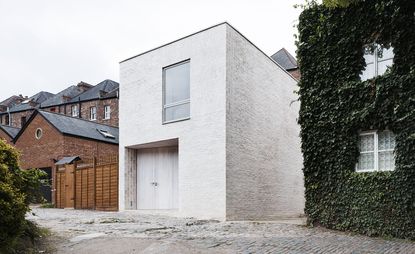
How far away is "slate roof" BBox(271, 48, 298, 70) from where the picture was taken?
31.2m

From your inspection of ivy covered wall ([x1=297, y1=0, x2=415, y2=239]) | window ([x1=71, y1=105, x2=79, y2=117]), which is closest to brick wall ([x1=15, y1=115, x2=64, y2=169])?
window ([x1=71, y1=105, x2=79, y2=117])

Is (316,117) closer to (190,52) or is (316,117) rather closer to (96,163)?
(190,52)

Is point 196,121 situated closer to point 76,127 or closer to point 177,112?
point 177,112

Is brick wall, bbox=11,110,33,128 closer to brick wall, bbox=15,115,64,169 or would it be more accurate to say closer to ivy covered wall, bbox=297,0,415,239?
brick wall, bbox=15,115,64,169

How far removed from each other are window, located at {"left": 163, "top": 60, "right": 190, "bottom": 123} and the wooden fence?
3888mm

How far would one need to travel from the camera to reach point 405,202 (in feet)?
34.9

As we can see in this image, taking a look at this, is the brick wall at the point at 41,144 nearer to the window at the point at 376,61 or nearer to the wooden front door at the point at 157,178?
the wooden front door at the point at 157,178

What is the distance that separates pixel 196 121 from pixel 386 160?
20.6ft

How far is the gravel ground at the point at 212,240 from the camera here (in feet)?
27.5

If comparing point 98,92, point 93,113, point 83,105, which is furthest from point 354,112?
point 83,105

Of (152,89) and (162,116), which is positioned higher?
(152,89)

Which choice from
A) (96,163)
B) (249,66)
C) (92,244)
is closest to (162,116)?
(249,66)

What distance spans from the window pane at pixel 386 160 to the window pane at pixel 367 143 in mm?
319

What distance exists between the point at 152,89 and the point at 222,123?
3.74 metres
